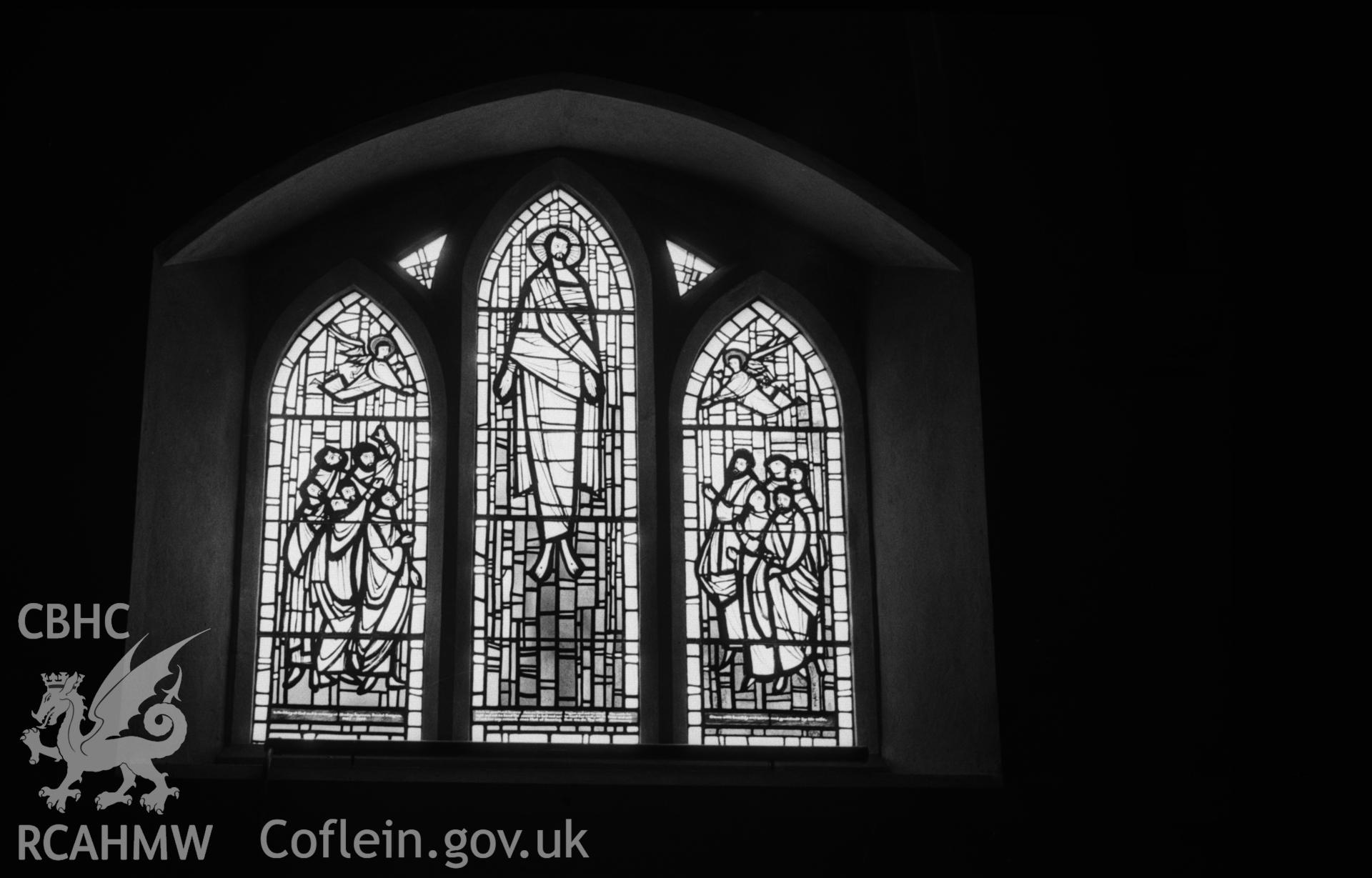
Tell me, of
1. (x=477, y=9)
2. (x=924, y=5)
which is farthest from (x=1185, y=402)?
(x=477, y=9)

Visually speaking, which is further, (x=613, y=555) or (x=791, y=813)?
(x=613, y=555)

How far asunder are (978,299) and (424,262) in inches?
93.3

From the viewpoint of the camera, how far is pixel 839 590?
6617 millimetres

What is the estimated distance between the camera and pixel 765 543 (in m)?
6.63

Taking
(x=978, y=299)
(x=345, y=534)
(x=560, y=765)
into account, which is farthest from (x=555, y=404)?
(x=978, y=299)

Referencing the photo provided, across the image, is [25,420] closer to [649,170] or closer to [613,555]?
[613,555]

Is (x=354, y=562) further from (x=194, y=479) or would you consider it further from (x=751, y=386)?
(x=751, y=386)

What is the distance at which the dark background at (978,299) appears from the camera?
5.36 metres

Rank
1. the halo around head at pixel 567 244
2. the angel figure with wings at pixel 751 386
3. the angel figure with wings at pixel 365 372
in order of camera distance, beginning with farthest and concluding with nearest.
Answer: the halo around head at pixel 567 244 → the angel figure with wings at pixel 751 386 → the angel figure with wings at pixel 365 372

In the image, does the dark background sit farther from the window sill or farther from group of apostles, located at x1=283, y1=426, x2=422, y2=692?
group of apostles, located at x1=283, y1=426, x2=422, y2=692

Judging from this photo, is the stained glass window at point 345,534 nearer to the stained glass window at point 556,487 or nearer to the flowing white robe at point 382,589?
the flowing white robe at point 382,589

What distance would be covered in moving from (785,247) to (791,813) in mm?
2584

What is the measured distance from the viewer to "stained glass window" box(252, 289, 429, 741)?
6.32m

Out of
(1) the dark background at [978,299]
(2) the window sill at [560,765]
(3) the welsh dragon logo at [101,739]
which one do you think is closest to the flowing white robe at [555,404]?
(2) the window sill at [560,765]
